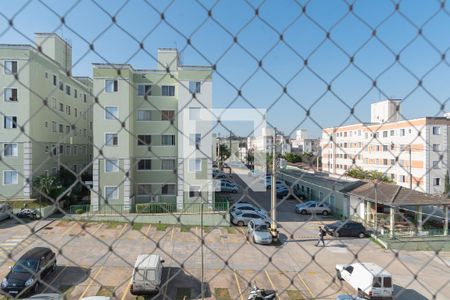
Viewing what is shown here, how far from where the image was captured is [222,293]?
4.02 metres

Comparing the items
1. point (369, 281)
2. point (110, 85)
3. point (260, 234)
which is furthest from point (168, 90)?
point (110, 85)

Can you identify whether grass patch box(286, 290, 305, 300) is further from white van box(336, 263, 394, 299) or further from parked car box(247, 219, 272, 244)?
parked car box(247, 219, 272, 244)

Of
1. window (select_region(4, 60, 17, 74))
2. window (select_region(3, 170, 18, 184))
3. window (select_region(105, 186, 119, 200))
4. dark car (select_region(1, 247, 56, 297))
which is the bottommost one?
dark car (select_region(1, 247, 56, 297))

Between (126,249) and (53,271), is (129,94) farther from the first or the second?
(53,271)

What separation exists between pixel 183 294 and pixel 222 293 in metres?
0.50

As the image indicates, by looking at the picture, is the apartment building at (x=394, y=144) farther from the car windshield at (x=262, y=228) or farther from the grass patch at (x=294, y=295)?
the car windshield at (x=262, y=228)

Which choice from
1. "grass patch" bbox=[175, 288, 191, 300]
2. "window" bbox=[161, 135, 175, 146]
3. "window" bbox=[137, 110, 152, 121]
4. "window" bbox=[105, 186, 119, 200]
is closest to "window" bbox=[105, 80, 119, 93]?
"window" bbox=[105, 186, 119, 200]

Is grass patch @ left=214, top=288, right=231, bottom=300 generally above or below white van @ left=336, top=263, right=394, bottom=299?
below

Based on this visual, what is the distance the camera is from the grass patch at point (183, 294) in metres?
3.94

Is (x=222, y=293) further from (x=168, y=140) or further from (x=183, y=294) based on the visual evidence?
(x=168, y=140)

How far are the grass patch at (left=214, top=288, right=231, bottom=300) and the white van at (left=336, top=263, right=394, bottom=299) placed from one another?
4.49ft

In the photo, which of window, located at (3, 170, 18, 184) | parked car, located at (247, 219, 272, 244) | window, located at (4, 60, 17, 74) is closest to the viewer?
window, located at (4, 60, 17, 74)

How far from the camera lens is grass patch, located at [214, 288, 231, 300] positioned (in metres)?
3.90

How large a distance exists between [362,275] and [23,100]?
280 inches
